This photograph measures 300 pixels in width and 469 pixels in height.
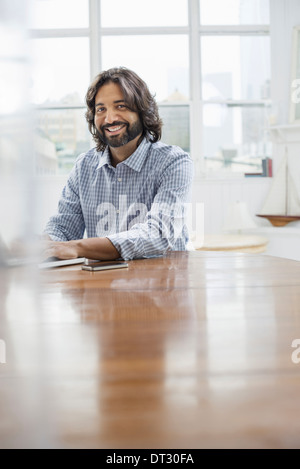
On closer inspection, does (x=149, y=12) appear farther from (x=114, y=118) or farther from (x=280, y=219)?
(x=114, y=118)

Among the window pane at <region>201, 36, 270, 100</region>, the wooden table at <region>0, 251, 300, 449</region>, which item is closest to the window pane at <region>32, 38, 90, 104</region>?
the window pane at <region>201, 36, 270, 100</region>

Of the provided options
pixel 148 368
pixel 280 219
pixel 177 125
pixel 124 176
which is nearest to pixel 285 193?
pixel 280 219

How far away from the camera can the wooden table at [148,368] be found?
179 mm

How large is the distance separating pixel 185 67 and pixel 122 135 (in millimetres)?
2549

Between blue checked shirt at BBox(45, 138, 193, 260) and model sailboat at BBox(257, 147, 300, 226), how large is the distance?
7.66 feet

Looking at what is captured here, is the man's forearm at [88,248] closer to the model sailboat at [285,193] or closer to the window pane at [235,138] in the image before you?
the model sailboat at [285,193]

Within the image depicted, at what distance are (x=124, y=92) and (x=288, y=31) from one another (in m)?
2.69

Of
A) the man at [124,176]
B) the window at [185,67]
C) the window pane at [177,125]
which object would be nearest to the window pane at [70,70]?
the window at [185,67]

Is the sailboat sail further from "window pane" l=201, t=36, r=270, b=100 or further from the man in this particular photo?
the man

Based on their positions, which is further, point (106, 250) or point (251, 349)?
point (106, 250)

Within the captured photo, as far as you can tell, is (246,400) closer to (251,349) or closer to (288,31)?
(251,349)

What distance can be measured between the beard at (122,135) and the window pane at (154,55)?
2.35m

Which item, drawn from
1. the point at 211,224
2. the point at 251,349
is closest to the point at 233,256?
the point at 251,349

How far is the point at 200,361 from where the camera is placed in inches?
17.1
